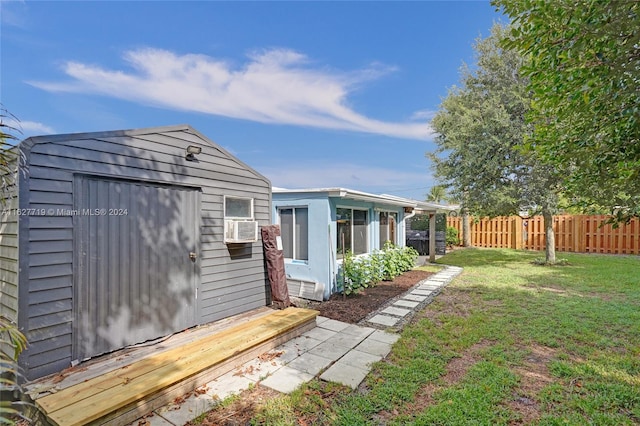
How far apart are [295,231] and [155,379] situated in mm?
4337

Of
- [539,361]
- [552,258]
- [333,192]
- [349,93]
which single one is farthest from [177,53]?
[552,258]

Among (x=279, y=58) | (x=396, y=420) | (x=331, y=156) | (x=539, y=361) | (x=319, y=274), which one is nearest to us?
(x=396, y=420)

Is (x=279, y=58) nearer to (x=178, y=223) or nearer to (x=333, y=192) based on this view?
(x=333, y=192)

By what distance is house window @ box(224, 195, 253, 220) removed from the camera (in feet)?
15.3

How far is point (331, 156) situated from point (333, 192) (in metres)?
11.9

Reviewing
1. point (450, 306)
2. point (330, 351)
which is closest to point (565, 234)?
point (450, 306)

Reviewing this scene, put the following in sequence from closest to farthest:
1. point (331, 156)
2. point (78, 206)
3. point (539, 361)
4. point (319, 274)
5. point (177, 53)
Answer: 1. point (78, 206)
2. point (539, 361)
3. point (319, 274)
4. point (177, 53)
5. point (331, 156)

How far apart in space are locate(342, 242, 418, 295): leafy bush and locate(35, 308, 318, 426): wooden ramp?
2.66 metres

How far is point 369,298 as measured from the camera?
632 cm

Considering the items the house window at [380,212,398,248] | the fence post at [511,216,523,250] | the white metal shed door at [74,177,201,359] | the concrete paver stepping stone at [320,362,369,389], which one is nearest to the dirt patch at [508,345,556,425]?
the concrete paver stepping stone at [320,362,369,389]

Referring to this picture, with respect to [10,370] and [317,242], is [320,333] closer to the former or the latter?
[317,242]

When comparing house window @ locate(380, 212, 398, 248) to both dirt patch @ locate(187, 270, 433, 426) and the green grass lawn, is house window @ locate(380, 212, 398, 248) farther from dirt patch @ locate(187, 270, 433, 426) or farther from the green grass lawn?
the green grass lawn

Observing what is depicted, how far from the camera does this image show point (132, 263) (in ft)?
11.5

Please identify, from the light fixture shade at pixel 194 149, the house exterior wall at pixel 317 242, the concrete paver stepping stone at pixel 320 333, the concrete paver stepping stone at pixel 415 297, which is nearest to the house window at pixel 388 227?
the concrete paver stepping stone at pixel 415 297
